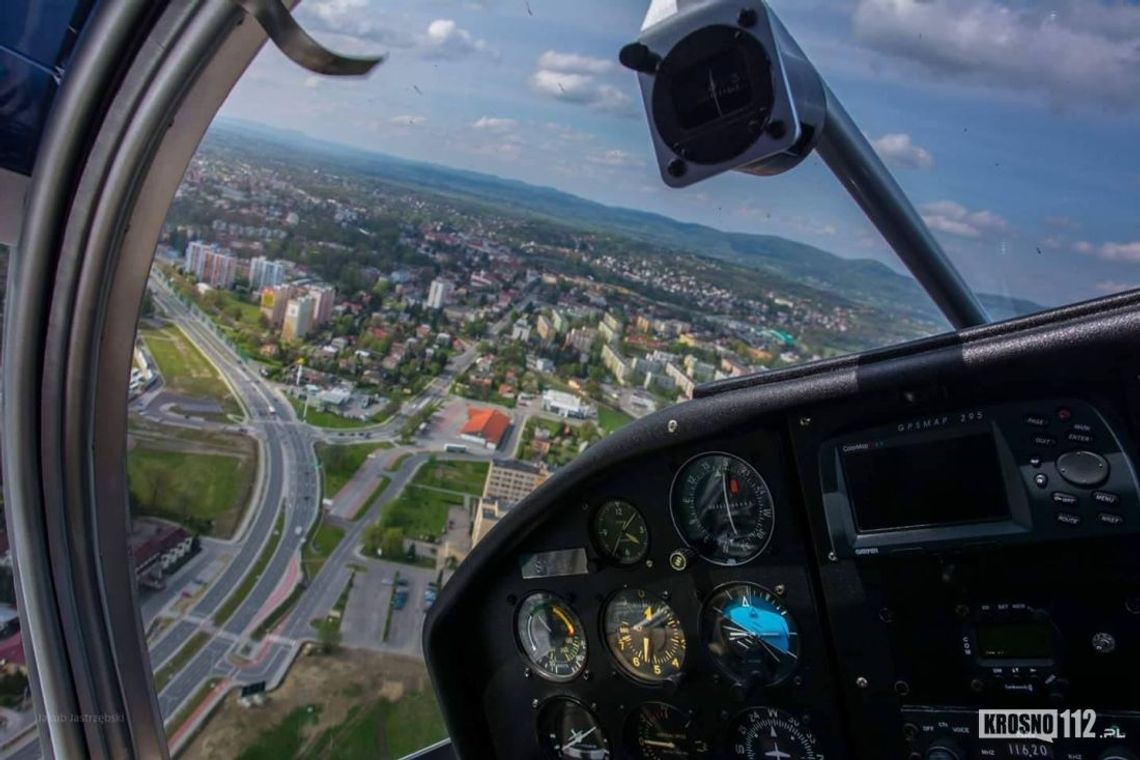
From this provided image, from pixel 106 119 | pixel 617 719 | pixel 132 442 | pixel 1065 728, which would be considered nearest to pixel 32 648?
pixel 132 442

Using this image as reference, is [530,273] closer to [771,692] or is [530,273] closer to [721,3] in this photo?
[771,692]

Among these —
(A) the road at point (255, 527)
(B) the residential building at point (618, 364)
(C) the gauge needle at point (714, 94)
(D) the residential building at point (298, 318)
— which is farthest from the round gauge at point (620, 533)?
(C) the gauge needle at point (714, 94)

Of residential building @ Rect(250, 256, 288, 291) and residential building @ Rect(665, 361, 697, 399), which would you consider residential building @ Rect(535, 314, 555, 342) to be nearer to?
residential building @ Rect(665, 361, 697, 399)

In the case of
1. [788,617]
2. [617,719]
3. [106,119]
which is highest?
[106,119]

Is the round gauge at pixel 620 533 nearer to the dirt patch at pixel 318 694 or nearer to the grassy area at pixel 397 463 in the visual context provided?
the grassy area at pixel 397 463

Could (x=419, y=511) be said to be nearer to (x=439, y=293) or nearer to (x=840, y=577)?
(x=439, y=293)

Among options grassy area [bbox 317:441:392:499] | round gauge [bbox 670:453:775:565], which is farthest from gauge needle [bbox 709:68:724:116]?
grassy area [bbox 317:441:392:499]
